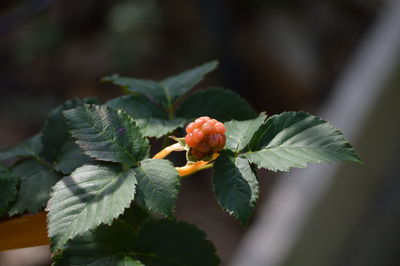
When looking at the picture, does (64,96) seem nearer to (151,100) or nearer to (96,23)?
(96,23)

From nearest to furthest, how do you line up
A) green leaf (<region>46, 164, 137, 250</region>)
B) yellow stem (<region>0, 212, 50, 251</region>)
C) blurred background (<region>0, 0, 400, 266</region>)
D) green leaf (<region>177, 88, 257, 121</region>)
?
1. green leaf (<region>46, 164, 137, 250</region>)
2. yellow stem (<region>0, 212, 50, 251</region>)
3. green leaf (<region>177, 88, 257, 121</region>)
4. blurred background (<region>0, 0, 400, 266</region>)

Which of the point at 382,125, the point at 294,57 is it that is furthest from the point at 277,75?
the point at 382,125

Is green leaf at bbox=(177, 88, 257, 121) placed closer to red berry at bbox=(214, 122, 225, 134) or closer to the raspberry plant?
the raspberry plant

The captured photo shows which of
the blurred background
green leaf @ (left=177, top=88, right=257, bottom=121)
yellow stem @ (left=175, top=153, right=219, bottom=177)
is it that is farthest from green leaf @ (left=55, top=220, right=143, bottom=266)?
the blurred background

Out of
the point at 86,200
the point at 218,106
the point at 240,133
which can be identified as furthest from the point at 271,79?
the point at 86,200

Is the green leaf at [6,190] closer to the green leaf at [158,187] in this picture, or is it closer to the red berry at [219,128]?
the green leaf at [158,187]

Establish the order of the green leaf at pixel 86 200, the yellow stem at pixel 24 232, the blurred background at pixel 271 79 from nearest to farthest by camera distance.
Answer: the green leaf at pixel 86 200
the yellow stem at pixel 24 232
the blurred background at pixel 271 79

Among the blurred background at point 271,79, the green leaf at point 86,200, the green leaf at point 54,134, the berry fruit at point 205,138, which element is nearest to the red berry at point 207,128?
the berry fruit at point 205,138
